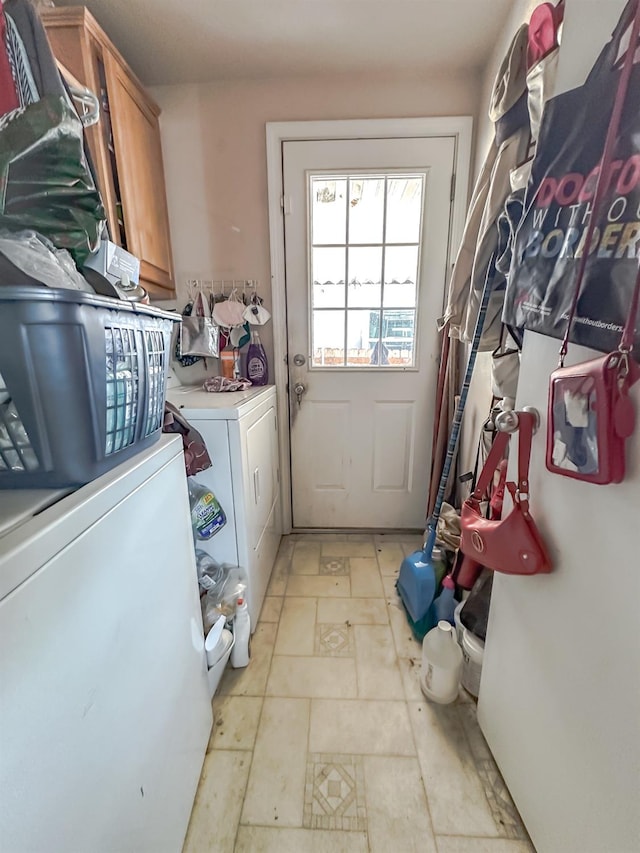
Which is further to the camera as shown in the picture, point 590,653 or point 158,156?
point 158,156

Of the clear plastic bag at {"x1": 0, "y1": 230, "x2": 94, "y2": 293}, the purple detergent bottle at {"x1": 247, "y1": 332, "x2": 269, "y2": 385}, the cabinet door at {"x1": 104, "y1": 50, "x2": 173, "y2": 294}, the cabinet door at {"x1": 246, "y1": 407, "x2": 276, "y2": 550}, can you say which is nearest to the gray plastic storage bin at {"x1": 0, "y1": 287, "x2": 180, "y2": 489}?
the clear plastic bag at {"x1": 0, "y1": 230, "x2": 94, "y2": 293}

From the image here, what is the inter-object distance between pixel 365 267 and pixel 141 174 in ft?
3.68

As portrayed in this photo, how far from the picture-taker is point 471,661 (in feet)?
3.88

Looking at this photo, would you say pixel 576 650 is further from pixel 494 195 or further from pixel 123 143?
pixel 123 143

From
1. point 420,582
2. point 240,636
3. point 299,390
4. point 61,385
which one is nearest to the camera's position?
point 61,385

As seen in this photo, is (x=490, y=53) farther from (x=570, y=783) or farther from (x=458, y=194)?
(x=570, y=783)

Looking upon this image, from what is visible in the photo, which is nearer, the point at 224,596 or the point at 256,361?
the point at 224,596

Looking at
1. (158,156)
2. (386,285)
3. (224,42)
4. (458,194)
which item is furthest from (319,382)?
(224,42)

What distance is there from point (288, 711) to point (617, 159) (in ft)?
5.22

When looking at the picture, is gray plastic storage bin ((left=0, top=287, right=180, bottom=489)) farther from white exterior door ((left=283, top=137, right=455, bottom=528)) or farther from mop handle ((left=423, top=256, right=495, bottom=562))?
white exterior door ((left=283, top=137, right=455, bottom=528))

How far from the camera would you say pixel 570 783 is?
27.5 inches

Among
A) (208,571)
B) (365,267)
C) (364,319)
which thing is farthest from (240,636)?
(365,267)

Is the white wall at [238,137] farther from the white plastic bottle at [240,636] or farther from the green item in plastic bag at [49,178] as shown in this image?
the white plastic bottle at [240,636]

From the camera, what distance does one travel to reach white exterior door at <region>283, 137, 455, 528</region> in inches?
70.3
